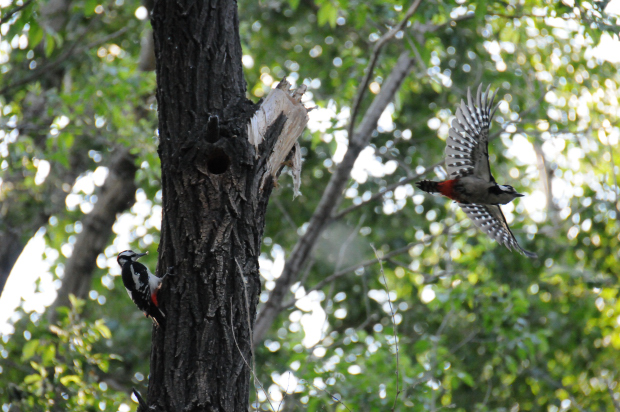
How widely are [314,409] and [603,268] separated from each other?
4.22 metres

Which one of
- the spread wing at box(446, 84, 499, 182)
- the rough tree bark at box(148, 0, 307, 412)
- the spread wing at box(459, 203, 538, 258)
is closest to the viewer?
the rough tree bark at box(148, 0, 307, 412)

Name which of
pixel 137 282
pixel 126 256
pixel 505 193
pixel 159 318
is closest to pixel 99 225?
pixel 126 256

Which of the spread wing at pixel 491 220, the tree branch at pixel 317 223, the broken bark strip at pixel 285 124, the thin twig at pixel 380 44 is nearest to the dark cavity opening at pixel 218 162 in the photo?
the broken bark strip at pixel 285 124

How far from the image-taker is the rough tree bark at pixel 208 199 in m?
2.56

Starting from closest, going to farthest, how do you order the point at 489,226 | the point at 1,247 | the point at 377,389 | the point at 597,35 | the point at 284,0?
the point at 597,35
the point at 489,226
the point at 377,389
the point at 1,247
the point at 284,0

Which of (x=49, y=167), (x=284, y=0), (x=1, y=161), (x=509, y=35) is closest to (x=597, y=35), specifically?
(x=509, y=35)

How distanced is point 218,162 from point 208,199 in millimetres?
204

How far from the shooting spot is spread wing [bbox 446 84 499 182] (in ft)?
15.4

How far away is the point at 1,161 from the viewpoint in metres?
5.93

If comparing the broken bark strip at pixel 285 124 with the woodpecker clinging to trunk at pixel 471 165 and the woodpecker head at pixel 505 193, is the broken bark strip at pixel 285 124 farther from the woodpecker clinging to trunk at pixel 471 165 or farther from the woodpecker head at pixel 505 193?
the woodpecker head at pixel 505 193

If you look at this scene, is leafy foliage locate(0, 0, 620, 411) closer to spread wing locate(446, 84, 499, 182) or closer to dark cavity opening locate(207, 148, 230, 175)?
spread wing locate(446, 84, 499, 182)

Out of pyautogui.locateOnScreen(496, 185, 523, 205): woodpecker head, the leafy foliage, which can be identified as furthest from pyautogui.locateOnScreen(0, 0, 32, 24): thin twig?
pyautogui.locateOnScreen(496, 185, 523, 205): woodpecker head

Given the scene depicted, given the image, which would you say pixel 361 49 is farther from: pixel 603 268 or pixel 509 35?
pixel 603 268

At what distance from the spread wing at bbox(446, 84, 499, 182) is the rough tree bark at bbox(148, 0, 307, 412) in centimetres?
200
